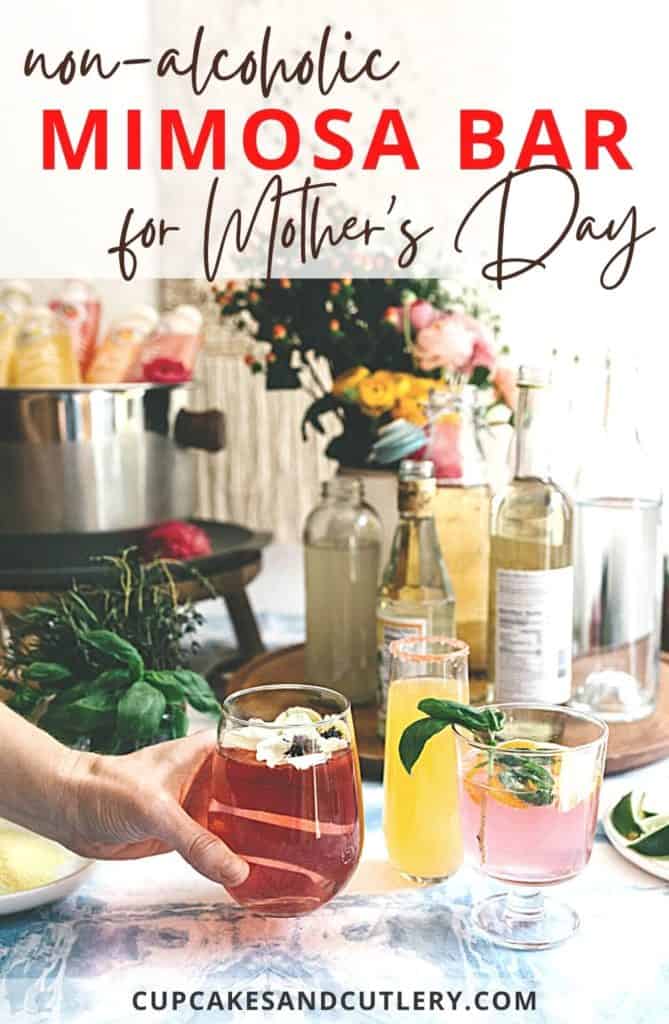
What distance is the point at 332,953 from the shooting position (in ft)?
2.54

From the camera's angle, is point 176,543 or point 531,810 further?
point 176,543

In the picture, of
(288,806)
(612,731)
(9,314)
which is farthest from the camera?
(9,314)

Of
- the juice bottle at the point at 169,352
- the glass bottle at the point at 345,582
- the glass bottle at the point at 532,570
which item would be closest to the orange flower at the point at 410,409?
the glass bottle at the point at 345,582

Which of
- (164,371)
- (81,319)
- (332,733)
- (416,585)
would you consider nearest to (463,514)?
(416,585)

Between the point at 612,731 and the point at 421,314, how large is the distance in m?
0.48

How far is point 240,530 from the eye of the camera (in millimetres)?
1631

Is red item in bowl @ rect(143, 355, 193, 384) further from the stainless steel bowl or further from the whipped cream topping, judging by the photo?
the whipped cream topping

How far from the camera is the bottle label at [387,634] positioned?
1.04 metres

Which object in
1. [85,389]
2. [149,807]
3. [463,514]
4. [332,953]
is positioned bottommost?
[332,953]

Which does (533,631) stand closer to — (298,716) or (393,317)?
(298,716)

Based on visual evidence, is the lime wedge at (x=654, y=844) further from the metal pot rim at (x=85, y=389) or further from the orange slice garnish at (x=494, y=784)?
the metal pot rim at (x=85, y=389)

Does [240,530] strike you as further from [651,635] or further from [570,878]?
[570,878]

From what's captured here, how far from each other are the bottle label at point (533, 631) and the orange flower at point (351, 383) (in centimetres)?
33

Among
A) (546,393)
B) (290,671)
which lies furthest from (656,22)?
(290,671)
